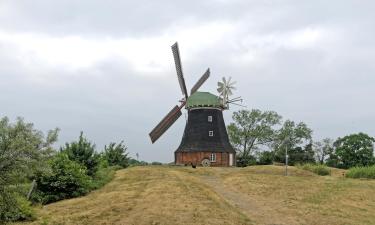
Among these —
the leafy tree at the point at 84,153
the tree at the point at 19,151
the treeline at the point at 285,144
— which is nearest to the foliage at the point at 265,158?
the treeline at the point at 285,144

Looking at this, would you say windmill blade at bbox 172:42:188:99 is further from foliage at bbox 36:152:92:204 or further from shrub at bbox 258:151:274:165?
foliage at bbox 36:152:92:204

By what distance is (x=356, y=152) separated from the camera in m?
72.1

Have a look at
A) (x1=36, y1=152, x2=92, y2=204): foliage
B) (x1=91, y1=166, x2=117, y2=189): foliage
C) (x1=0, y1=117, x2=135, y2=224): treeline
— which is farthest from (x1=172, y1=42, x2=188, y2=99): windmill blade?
(x1=36, y1=152, x2=92, y2=204): foliage

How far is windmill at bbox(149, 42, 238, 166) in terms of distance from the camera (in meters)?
57.9

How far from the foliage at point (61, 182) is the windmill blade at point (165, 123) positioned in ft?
90.0

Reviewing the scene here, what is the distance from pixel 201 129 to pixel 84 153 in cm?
2340

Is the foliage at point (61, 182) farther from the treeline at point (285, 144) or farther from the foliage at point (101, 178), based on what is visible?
the treeline at point (285, 144)

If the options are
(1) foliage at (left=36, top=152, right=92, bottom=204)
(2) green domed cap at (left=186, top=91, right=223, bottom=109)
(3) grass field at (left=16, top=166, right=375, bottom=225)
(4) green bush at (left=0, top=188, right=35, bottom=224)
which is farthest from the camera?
(2) green domed cap at (left=186, top=91, right=223, bottom=109)

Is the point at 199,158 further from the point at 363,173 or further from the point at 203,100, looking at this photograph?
the point at 363,173

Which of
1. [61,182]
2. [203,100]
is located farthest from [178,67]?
[61,182]

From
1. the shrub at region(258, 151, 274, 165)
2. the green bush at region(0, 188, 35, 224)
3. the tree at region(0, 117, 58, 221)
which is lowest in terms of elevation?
the green bush at region(0, 188, 35, 224)

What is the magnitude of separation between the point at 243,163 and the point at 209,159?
15183mm

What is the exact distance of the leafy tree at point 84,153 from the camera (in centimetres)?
3697

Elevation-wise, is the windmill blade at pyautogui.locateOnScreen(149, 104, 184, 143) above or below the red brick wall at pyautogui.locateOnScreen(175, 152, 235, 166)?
above
